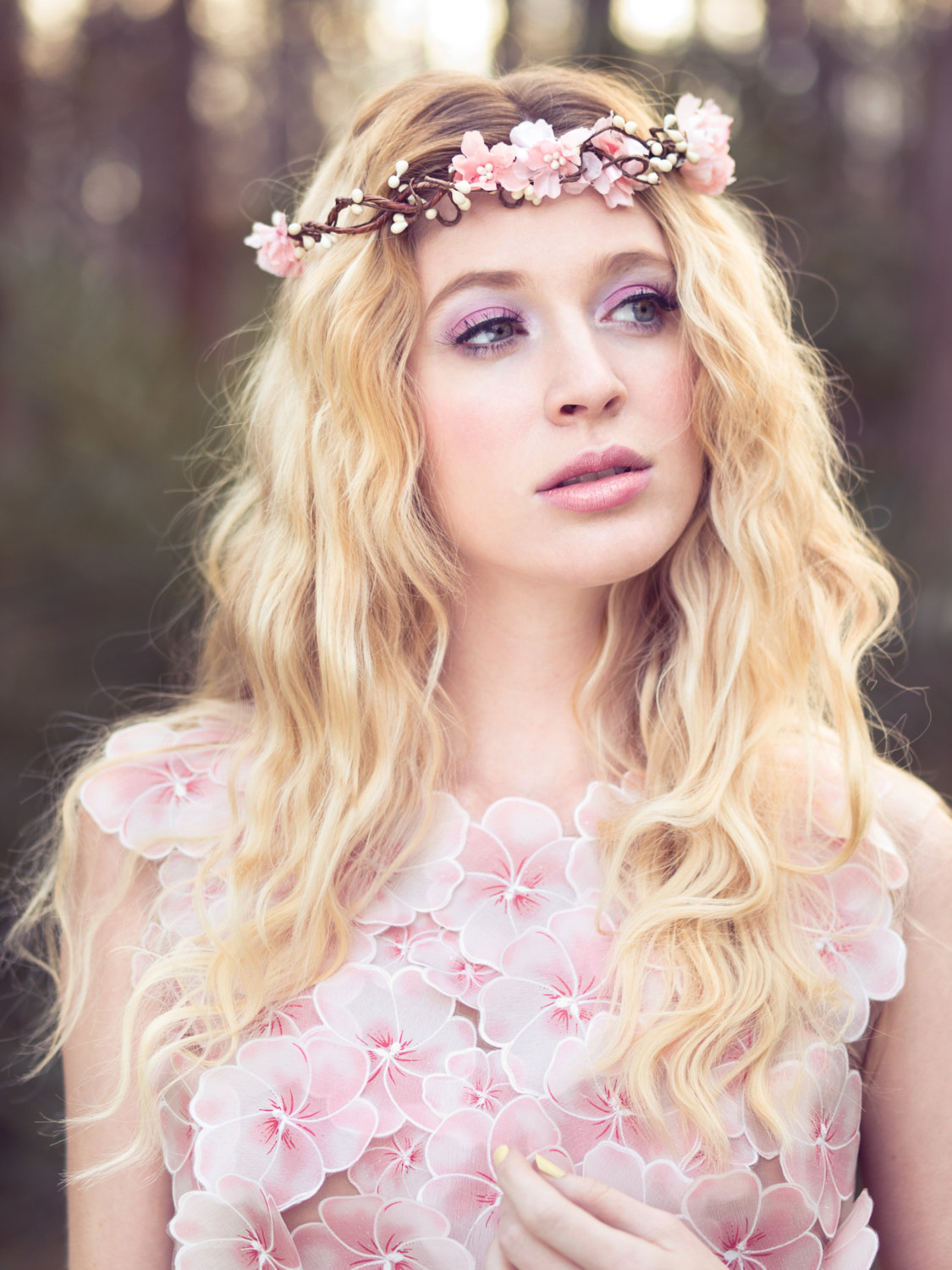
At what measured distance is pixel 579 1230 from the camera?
125cm

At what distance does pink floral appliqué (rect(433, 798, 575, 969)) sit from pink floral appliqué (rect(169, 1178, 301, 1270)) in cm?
43

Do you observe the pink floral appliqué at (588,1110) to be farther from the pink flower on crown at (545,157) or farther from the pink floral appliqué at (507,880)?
the pink flower on crown at (545,157)

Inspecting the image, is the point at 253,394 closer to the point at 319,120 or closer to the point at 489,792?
the point at 489,792

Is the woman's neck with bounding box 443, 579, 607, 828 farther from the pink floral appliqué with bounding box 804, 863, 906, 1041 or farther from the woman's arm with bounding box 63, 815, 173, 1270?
the woman's arm with bounding box 63, 815, 173, 1270

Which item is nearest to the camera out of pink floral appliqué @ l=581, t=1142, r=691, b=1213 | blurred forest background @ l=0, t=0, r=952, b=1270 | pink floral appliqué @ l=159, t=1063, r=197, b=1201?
pink floral appliqué @ l=581, t=1142, r=691, b=1213

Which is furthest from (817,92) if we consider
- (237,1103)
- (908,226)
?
(237,1103)

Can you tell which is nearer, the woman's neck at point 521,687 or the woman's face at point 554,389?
the woman's face at point 554,389

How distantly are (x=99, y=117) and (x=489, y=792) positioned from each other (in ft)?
24.8

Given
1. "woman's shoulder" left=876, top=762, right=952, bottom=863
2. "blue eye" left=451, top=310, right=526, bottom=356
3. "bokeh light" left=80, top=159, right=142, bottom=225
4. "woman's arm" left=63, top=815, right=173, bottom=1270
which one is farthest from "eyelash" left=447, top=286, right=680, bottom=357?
"bokeh light" left=80, top=159, right=142, bottom=225

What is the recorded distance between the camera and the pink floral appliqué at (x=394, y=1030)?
1452 millimetres

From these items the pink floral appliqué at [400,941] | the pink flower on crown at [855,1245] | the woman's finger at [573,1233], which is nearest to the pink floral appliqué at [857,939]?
the pink flower on crown at [855,1245]

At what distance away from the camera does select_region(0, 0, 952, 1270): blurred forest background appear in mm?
4129

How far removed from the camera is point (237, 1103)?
57.9 inches

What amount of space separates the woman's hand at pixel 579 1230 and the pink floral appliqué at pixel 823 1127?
186 mm
